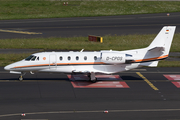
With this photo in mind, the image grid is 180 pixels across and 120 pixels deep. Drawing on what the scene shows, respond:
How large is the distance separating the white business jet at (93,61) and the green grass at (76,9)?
46862 mm

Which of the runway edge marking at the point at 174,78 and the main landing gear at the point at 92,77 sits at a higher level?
the main landing gear at the point at 92,77

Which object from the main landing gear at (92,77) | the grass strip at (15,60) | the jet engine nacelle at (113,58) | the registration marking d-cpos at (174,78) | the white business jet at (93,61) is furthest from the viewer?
the grass strip at (15,60)

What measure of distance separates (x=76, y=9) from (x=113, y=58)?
183ft

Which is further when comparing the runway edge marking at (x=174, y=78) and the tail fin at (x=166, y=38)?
the runway edge marking at (x=174, y=78)

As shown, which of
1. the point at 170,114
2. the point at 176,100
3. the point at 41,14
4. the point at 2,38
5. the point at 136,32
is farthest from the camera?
the point at 41,14

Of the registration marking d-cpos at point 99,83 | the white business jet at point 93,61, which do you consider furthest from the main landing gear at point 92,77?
the registration marking d-cpos at point 99,83

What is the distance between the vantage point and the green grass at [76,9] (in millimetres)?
78231

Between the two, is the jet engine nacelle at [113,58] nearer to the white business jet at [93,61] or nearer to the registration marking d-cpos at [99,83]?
the white business jet at [93,61]

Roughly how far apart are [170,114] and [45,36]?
3812 centimetres

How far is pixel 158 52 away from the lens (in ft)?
101

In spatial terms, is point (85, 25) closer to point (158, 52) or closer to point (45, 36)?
point (45, 36)

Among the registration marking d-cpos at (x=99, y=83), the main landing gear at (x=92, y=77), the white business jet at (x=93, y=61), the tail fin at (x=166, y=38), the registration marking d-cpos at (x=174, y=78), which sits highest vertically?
the tail fin at (x=166, y=38)

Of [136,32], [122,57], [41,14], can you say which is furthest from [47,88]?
[41,14]

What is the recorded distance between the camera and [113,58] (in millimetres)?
30281
